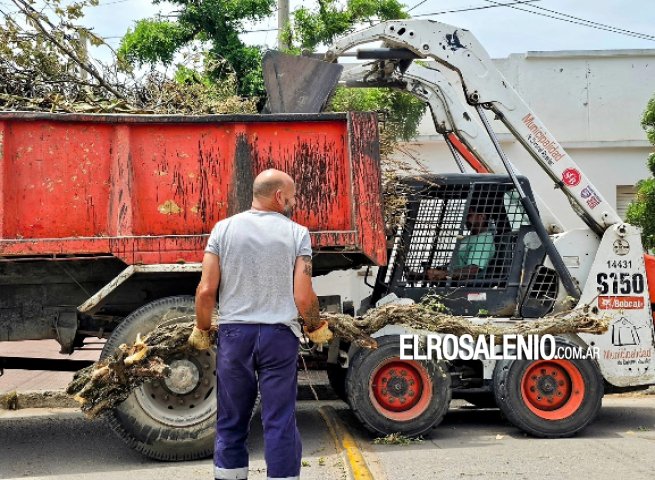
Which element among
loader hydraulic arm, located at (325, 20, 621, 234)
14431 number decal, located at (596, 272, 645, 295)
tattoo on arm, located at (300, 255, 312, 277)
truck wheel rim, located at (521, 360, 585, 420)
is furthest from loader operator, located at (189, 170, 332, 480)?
14431 number decal, located at (596, 272, 645, 295)

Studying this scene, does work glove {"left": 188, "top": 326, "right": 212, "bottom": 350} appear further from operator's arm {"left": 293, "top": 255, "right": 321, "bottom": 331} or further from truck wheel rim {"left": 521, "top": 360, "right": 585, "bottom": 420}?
truck wheel rim {"left": 521, "top": 360, "right": 585, "bottom": 420}

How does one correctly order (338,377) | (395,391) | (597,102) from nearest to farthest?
1. (395,391)
2. (338,377)
3. (597,102)

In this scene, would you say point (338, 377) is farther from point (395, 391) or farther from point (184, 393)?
point (184, 393)

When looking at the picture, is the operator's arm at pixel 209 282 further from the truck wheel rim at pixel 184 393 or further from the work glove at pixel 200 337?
the truck wheel rim at pixel 184 393

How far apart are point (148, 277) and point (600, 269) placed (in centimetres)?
376

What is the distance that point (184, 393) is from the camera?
6.72m

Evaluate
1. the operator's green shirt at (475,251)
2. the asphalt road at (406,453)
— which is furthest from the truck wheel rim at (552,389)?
the operator's green shirt at (475,251)

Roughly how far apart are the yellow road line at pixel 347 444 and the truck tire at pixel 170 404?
101cm

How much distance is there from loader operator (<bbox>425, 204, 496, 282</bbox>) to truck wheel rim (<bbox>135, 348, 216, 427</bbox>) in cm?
217

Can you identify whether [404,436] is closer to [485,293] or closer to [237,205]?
[485,293]

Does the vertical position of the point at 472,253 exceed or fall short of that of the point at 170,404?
it exceeds it

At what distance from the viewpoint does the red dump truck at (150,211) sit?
653 centimetres

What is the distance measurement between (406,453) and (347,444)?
1.53ft

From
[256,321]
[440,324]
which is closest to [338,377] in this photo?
[440,324]
